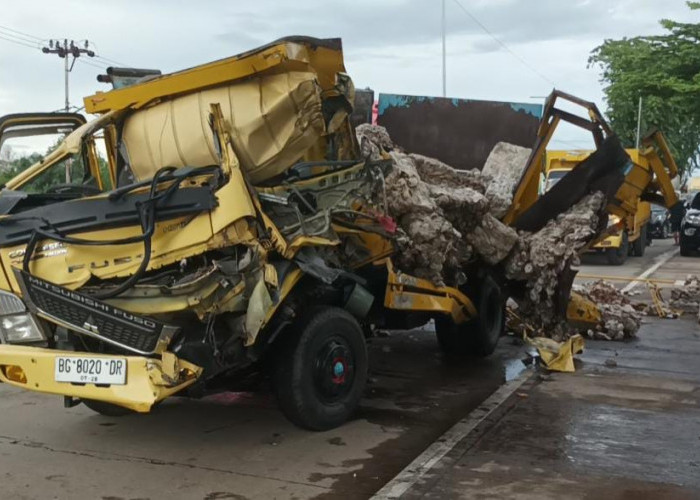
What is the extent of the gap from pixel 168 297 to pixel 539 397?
10.9 feet

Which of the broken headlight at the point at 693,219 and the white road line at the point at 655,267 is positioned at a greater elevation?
the broken headlight at the point at 693,219

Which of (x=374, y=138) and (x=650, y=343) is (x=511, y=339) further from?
(x=374, y=138)

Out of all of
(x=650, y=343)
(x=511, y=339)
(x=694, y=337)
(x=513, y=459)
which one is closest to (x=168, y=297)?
(x=513, y=459)

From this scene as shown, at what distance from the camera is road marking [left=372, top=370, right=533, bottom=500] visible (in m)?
4.53

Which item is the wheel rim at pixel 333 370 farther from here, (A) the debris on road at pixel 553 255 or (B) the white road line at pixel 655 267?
(B) the white road line at pixel 655 267

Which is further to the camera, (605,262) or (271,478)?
(605,262)

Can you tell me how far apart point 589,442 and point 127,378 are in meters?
3.01

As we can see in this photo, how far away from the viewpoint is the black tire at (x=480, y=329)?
802 centimetres

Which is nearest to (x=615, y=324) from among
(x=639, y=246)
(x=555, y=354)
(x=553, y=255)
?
(x=555, y=354)

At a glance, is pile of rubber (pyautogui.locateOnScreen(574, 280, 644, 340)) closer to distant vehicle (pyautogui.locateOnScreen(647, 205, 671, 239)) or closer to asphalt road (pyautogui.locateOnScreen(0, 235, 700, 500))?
asphalt road (pyautogui.locateOnScreen(0, 235, 700, 500))

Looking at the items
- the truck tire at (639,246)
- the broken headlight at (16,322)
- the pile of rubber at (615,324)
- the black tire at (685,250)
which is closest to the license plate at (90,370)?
the broken headlight at (16,322)

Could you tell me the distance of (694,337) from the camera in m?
9.55

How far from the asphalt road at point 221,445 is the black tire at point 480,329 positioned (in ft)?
2.56

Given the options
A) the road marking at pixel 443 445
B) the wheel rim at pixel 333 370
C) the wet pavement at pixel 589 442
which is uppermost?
the wheel rim at pixel 333 370
